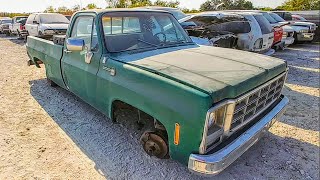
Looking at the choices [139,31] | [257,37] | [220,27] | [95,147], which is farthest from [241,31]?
[95,147]

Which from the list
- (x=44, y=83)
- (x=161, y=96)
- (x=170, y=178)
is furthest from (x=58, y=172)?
(x=44, y=83)

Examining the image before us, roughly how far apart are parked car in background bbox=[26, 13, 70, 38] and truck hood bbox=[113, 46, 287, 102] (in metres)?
9.23

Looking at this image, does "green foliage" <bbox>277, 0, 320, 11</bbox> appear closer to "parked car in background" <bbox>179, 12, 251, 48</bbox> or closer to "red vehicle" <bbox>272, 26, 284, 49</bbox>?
"red vehicle" <bbox>272, 26, 284, 49</bbox>

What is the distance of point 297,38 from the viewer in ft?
44.1

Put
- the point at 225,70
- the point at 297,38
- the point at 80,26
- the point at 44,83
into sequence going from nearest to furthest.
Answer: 1. the point at 225,70
2. the point at 80,26
3. the point at 44,83
4. the point at 297,38

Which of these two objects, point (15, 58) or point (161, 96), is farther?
point (15, 58)

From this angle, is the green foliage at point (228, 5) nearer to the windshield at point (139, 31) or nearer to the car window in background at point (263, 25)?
the car window in background at point (263, 25)

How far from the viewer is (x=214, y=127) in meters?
2.45

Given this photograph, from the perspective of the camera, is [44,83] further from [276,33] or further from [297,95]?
[276,33]

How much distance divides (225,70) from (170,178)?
131 cm

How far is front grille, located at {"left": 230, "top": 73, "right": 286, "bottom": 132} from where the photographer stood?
2574 mm

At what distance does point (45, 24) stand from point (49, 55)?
8.20 m

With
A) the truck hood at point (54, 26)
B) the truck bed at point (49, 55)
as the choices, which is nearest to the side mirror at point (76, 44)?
the truck bed at point (49, 55)

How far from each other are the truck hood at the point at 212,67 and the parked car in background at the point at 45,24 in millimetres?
9231
